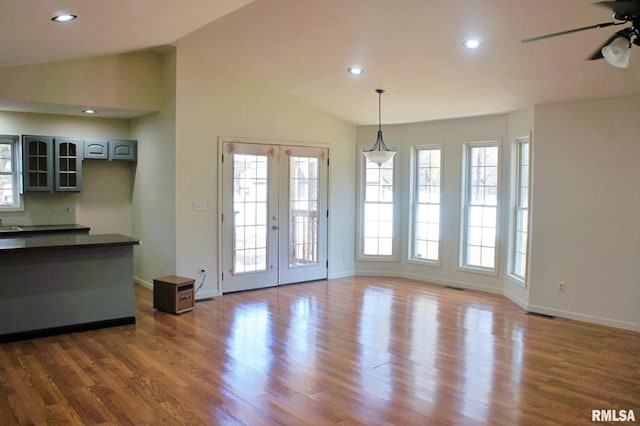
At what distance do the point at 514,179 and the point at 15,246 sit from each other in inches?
227

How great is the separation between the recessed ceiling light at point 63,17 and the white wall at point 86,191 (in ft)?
11.4

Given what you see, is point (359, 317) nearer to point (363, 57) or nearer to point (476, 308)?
point (476, 308)

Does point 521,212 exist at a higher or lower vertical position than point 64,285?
higher

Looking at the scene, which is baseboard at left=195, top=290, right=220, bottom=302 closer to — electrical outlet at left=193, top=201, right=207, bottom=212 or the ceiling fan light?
electrical outlet at left=193, top=201, right=207, bottom=212

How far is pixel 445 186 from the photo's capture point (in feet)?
24.7

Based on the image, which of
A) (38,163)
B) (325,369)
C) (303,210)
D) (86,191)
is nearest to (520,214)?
(303,210)

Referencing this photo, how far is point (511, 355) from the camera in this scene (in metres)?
4.51

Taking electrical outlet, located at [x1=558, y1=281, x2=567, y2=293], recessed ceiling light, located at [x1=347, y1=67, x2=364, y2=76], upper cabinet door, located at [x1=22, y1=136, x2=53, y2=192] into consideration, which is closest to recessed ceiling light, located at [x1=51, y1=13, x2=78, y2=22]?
recessed ceiling light, located at [x1=347, y1=67, x2=364, y2=76]

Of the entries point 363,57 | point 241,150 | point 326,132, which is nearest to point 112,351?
point 241,150

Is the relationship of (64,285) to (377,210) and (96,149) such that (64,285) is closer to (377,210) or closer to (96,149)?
(96,149)

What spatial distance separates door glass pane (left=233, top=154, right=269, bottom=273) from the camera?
6883 mm

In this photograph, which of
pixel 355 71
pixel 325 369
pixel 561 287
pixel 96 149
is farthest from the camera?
pixel 96 149

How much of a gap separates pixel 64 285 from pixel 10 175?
9.20ft

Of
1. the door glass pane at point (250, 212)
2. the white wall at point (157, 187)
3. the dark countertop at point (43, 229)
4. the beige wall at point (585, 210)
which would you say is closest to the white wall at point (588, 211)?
the beige wall at point (585, 210)
